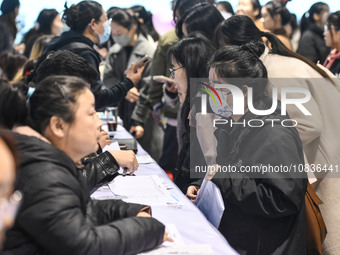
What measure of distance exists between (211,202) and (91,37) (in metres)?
1.86

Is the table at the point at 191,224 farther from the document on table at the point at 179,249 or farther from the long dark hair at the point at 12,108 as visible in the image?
the long dark hair at the point at 12,108

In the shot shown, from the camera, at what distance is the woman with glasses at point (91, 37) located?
314 centimetres

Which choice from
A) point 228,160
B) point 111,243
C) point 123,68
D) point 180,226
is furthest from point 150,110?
point 111,243

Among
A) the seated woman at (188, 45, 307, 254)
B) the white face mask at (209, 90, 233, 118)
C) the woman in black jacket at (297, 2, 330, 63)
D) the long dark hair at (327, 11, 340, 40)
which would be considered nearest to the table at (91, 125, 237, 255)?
the seated woman at (188, 45, 307, 254)

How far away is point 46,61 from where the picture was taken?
237 centimetres

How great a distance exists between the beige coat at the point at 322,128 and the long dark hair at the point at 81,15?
1.38m

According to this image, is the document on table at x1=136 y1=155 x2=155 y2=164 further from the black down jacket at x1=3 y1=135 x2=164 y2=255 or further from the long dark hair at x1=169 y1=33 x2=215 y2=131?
the black down jacket at x1=3 y1=135 x2=164 y2=255

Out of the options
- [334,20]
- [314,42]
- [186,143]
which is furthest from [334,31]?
[186,143]

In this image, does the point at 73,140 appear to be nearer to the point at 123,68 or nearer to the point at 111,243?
the point at 111,243

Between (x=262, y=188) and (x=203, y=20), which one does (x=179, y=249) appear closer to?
(x=262, y=188)

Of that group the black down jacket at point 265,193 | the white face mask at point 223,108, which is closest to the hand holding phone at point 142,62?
the white face mask at point 223,108

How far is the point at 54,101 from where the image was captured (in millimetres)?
1418

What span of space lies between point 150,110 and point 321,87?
2.42 meters

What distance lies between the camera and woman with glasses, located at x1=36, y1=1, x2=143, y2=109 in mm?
3145
